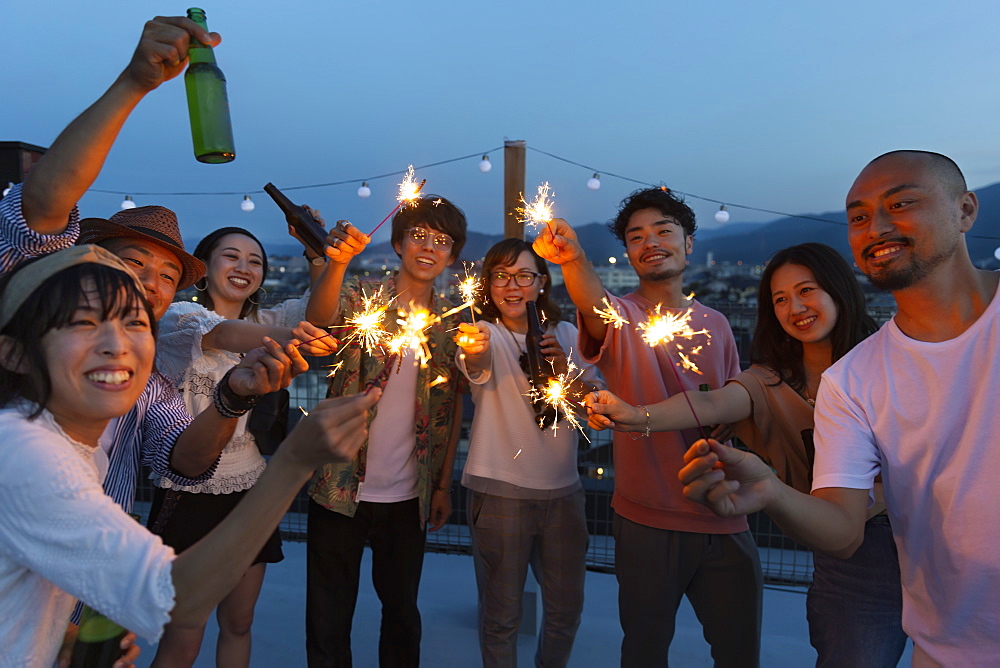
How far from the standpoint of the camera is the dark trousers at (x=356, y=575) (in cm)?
248

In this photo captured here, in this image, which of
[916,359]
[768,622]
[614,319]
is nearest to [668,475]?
[614,319]

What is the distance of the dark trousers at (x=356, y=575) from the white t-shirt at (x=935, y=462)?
166 cm

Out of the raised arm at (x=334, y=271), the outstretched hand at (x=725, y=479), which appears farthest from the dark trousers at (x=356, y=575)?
the outstretched hand at (x=725, y=479)

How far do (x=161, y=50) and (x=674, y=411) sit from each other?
1880 millimetres

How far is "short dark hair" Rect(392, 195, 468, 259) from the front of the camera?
2588 mm

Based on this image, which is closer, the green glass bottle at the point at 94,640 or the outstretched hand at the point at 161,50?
the green glass bottle at the point at 94,640

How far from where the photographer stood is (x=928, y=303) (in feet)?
5.09

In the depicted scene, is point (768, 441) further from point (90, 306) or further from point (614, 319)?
point (90, 306)

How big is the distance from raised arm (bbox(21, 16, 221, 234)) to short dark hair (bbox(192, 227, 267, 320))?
984 mm

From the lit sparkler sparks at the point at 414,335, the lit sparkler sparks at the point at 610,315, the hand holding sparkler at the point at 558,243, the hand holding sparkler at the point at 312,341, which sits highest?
the hand holding sparkler at the point at 558,243

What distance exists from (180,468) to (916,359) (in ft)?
6.86

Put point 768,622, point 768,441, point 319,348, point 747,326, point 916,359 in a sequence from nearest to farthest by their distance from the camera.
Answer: point 916,359, point 319,348, point 768,441, point 768,622, point 747,326

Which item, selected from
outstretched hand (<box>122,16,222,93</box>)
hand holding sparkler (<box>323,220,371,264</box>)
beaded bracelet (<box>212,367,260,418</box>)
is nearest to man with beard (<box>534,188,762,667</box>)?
hand holding sparkler (<box>323,220,371,264</box>)

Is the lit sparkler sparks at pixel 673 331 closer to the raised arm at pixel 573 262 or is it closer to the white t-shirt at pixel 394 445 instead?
the raised arm at pixel 573 262
